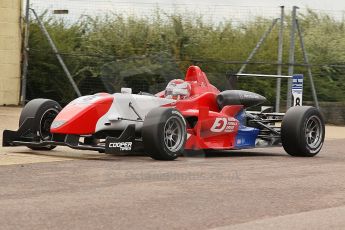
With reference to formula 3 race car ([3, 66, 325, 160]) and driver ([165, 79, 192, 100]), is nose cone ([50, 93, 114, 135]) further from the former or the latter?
driver ([165, 79, 192, 100])

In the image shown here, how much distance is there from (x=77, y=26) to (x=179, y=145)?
15.8 meters

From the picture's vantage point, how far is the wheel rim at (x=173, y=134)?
11.0 metres

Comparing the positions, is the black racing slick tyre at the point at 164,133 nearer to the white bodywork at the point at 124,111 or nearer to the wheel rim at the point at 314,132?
the white bodywork at the point at 124,111

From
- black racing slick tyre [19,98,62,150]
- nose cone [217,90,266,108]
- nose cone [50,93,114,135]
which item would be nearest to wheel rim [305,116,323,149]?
nose cone [217,90,266,108]

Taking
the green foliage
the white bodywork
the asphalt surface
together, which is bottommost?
the asphalt surface

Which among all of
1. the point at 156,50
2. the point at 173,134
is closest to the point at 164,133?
the point at 173,134

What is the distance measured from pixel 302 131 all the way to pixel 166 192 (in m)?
4.88

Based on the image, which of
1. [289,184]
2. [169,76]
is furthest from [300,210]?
[169,76]

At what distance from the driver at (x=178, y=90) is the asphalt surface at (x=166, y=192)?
1.06 m

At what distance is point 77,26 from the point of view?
26.4m

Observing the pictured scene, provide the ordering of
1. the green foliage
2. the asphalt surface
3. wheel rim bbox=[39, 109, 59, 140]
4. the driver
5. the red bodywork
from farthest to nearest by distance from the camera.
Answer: the green foliage
the driver
wheel rim bbox=[39, 109, 59, 140]
the red bodywork
the asphalt surface

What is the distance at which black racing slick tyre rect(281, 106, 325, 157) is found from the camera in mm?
12336

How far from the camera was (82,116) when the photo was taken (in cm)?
1107

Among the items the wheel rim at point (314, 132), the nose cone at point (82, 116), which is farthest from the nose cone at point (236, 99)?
the nose cone at point (82, 116)
